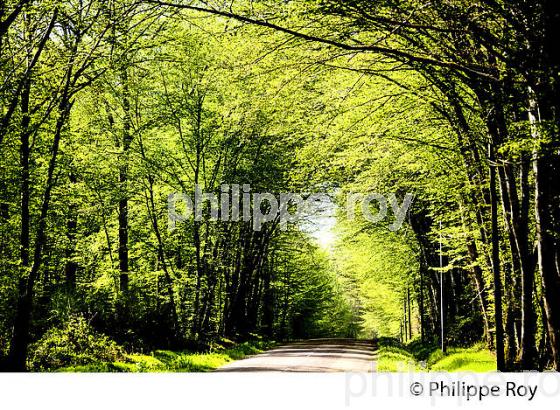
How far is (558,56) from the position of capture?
6.57m

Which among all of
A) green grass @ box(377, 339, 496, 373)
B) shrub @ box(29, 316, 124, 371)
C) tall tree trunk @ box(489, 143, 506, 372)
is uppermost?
tall tree trunk @ box(489, 143, 506, 372)

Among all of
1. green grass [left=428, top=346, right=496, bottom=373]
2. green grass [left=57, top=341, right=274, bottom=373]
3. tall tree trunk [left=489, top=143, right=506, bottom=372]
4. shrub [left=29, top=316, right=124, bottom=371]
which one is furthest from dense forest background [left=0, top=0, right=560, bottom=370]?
green grass [left=57, top=341, right=274, bottom=373]

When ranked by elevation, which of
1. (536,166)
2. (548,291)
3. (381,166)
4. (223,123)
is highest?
(223,123)

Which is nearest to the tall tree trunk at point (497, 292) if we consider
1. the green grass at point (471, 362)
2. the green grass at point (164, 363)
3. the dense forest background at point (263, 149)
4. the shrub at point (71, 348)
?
the dense forest background at point (263, 149)

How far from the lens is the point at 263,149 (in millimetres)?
26281

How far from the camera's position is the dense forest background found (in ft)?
24.3

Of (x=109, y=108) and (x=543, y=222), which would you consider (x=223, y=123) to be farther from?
(x=543, y=222)

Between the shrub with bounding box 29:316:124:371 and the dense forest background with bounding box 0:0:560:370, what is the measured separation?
22 centimetres

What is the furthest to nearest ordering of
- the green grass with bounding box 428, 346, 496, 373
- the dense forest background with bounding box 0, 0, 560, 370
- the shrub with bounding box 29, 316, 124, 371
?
the shrub with bounding box 29, 316, 124, 371 < the green grass with bounding box 428, 346, 496, 373 < the dense forest background with bounding box 0, 0, 560, 370

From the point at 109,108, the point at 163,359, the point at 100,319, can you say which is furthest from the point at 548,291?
the point at 109,108

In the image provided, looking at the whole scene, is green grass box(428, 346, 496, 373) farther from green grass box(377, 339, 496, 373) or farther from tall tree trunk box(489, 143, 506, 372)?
tall tree trunk box(489, 143, 506, 372)

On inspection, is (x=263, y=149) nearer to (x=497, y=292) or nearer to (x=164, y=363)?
(x=164, y=363)

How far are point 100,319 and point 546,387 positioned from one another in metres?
14.1

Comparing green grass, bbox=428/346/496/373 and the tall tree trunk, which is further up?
the tall tree trunk
